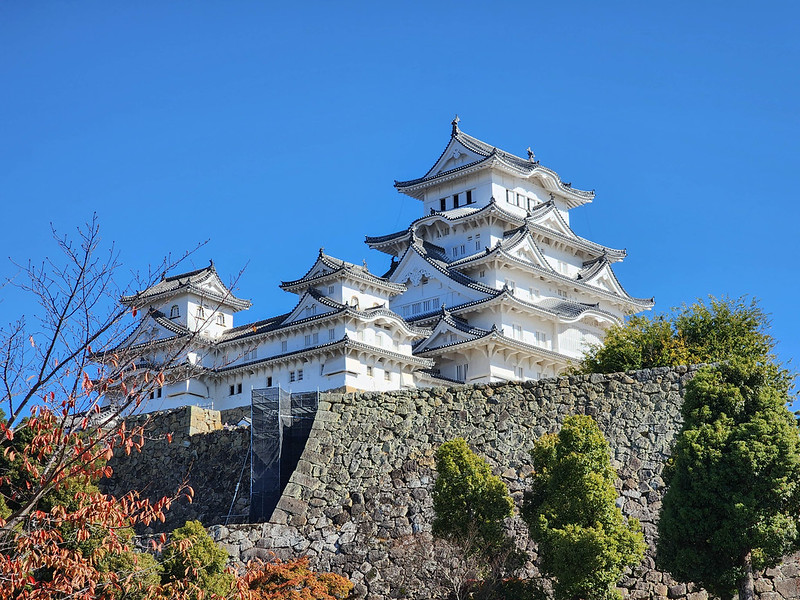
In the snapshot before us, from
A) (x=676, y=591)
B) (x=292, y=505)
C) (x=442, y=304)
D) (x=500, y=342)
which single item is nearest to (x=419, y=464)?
(x=292, y=505)

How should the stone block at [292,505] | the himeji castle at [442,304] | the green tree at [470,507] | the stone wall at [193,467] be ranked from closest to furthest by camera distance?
the green tree at [470,507]
the stone block at [292,505]
the stone wall at [193,467]
the himeji castle at [442,304]

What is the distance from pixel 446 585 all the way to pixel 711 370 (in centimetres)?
658

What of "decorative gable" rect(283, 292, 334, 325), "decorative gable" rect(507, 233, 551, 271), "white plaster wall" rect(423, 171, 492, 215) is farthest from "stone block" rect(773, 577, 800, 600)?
"white plaster wall" rect(423, 171, 492, 215)

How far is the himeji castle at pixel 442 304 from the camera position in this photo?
46.4 meters

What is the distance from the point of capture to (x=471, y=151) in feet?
182

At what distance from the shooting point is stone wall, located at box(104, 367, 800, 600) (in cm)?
2305

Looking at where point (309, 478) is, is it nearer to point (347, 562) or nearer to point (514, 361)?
point (347, 562)

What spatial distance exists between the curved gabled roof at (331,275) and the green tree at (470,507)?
2503 centimetres

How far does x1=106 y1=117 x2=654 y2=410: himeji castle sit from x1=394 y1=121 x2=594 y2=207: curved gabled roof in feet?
0.25

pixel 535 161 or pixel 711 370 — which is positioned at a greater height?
pixel 535 161

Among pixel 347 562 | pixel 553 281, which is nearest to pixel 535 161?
pixel 553 281

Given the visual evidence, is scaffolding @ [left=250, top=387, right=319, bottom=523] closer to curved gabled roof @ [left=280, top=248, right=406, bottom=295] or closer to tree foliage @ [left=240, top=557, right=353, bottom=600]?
tree foliage @ [left=240, top=557, right=353, bottom=600]

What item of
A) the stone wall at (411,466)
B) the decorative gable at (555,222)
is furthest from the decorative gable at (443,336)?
the stone wall at (411,466)

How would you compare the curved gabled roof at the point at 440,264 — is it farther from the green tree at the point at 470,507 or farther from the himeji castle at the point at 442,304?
the green tree at the point at 470,507
